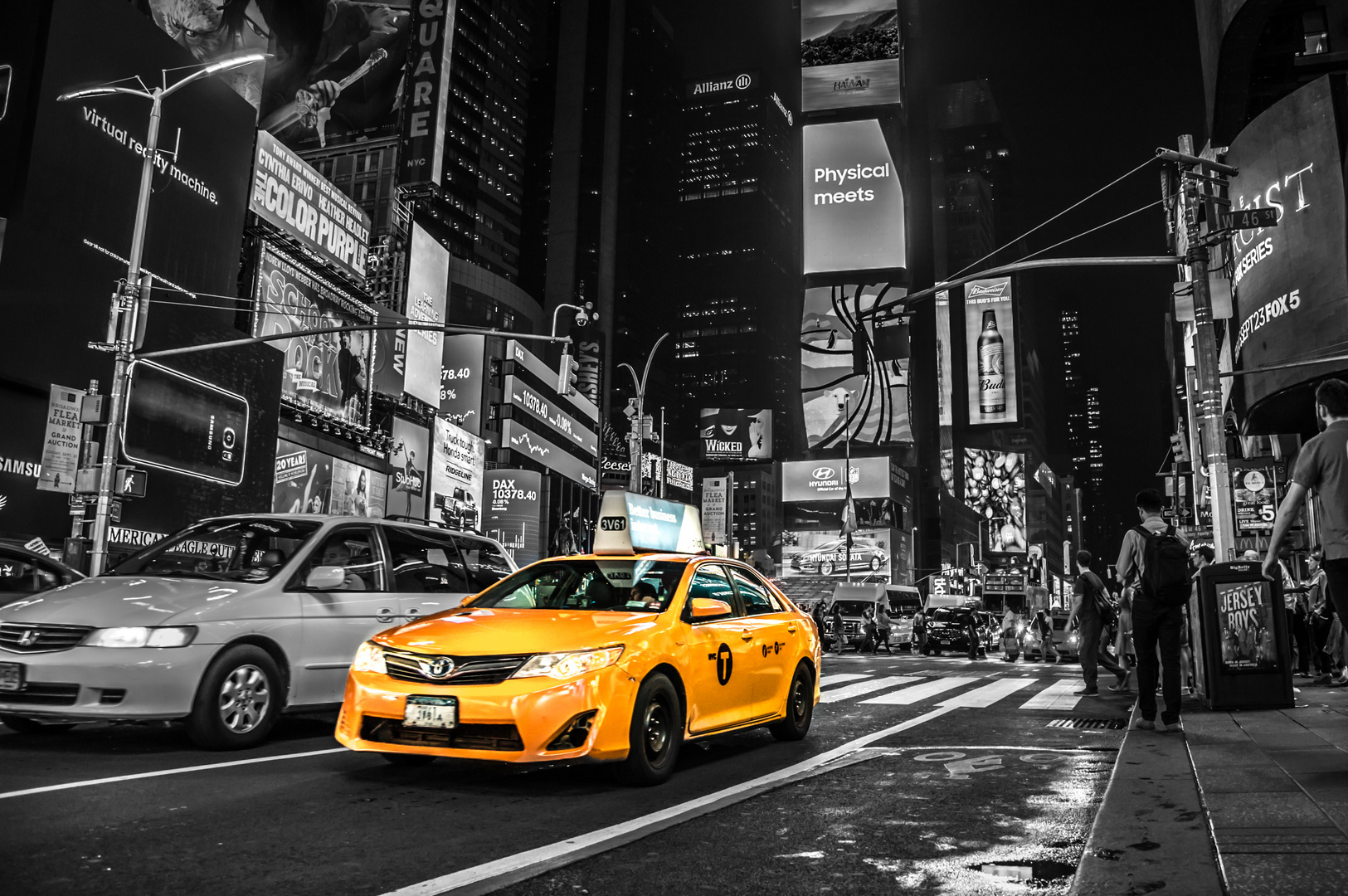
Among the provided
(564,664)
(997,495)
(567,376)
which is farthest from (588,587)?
(997,495)

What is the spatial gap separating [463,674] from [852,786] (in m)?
2.30

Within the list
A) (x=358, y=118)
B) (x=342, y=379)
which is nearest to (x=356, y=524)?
(x=342, y=379)

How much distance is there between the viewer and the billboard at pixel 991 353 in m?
135

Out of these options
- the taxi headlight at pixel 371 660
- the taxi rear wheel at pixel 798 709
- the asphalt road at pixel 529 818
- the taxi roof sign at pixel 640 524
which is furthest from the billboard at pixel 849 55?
the taxi headlight at pixel 371 660

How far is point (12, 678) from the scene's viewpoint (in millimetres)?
6477

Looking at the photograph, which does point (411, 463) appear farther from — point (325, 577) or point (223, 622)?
point (223, 622)

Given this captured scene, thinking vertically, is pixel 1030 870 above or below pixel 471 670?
below

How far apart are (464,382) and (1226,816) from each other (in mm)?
64422

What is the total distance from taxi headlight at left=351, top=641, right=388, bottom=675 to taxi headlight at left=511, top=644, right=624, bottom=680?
887mm

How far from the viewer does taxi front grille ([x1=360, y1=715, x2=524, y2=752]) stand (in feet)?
17.6

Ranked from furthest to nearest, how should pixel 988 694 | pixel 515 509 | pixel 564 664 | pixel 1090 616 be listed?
pixel 515 509 < pixel 988 694 < pixel 1090 616 < pixel 564 664

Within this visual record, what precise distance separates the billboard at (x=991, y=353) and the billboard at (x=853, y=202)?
136 ft

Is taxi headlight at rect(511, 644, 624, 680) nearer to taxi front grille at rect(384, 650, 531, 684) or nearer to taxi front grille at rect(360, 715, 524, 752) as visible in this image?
taxi front grille at rect(384, 650, 531, 684)

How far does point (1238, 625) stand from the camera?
9.16 metres
